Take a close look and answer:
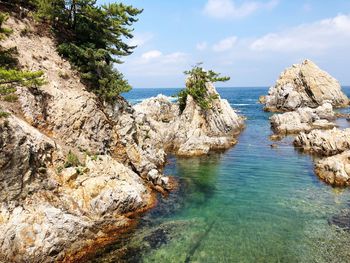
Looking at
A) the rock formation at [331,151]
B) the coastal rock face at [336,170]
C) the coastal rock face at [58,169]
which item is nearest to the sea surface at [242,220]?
the coastal rock face at [336,170]

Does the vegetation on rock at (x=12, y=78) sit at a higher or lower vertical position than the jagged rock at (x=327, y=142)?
higher

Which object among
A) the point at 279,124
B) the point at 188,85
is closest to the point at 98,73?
the point at 188,85

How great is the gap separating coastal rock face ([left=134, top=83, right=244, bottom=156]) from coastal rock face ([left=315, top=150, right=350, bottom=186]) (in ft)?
56.2

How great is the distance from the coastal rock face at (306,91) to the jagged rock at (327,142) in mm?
57395

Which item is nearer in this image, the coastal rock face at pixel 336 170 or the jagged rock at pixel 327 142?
the coastal rock face at pixel 336 170

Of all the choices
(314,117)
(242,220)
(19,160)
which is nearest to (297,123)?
(314,117)

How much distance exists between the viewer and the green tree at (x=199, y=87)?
58.4 metres

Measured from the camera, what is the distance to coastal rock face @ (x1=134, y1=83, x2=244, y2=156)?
4847cm

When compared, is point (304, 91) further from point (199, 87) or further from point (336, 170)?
point (336, 170)

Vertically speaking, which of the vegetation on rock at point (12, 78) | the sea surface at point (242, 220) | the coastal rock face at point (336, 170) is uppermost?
the vegetation on rock at point (12, 78)

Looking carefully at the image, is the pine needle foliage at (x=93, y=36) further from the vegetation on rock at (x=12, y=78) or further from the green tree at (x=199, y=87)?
the green tree at (x=199, y=87)

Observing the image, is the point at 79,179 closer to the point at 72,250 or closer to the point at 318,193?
the point at 72,250

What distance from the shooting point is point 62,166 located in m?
24.5

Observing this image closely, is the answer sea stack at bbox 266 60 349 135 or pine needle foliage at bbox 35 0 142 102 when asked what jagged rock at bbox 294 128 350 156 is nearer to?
pine needle foliage at bbox 35 0 142 102
